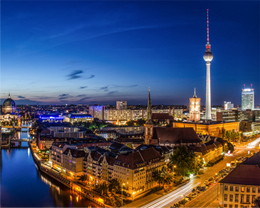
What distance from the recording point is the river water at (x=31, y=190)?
1501 cm

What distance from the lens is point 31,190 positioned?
1703 centimetres

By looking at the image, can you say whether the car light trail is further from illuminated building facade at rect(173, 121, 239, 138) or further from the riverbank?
illuminated building facade at rect(173, 121, 239, 138)

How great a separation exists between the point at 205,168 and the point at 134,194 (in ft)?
24.8

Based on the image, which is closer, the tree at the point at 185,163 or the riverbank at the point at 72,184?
the riverbank at the point at 72,184

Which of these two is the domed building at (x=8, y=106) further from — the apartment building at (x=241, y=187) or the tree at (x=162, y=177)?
the apartment building at (x=241, y=187)

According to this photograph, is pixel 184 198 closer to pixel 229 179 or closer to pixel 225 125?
pixel 229 179

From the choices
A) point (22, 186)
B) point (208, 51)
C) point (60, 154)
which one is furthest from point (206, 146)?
point (208, 51)

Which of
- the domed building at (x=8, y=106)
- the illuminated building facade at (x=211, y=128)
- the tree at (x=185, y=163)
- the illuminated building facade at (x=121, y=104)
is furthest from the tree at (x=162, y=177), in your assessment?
the domed building at (x=8, y=106)

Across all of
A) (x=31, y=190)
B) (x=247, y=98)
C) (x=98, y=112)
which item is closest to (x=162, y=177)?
(x=31, y=190)

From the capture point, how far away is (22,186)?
17.6 m

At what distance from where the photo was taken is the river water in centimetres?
1501

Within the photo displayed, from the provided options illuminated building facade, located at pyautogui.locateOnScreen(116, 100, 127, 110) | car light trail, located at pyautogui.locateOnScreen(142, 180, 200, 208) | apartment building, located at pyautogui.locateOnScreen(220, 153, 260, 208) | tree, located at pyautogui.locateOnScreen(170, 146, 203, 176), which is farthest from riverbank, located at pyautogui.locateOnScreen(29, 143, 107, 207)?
A: illuminated building facade, located at pyautogui.locateOnScreen(116, 100, 127, 110)

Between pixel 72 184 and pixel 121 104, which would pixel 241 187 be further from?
pixel 121 104

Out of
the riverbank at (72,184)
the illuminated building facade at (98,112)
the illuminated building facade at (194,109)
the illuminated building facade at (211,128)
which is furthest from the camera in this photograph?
the illuminated building facade at (98,112)
